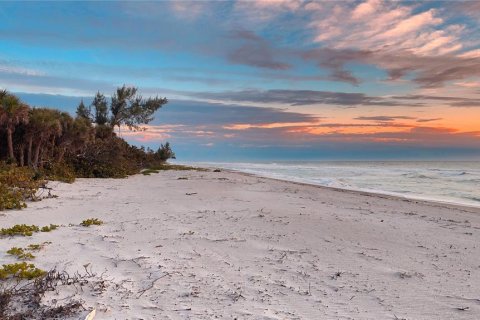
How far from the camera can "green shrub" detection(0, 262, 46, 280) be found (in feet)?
14.5

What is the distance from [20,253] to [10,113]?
10.9m

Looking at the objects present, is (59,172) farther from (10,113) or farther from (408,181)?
(408,181)

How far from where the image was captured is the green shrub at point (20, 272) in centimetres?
443

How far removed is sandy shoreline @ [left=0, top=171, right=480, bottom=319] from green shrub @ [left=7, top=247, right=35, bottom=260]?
134 mm

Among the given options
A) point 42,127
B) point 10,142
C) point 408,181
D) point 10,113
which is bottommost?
point 408,181

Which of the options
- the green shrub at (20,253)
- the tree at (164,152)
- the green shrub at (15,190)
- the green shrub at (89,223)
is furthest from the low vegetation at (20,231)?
the tree at (164,152)

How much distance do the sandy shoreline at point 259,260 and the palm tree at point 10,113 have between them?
5.92m

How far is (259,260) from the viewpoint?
572cm

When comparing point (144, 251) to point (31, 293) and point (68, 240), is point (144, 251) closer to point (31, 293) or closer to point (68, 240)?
point (68, 240)

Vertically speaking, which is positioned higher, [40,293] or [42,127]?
[42,127]

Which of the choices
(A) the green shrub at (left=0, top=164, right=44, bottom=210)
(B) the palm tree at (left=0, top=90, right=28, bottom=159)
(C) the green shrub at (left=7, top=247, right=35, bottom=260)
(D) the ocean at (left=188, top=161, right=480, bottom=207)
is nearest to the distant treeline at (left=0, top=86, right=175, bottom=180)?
(B) the palm tree at (left=0, top=90, right=28, bottom=159)

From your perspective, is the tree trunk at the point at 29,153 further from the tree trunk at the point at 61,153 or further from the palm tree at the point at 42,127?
the tree trunk at the point at 61,153

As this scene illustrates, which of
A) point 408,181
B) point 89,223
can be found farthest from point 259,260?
point 408,181

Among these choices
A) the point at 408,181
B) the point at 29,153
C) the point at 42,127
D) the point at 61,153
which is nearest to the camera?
the point at 42,127
